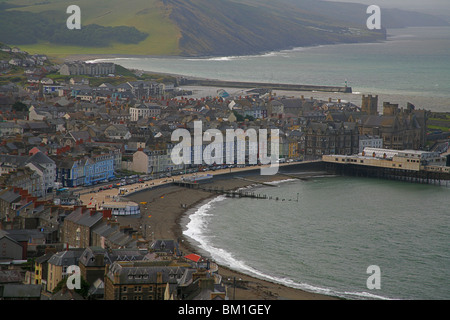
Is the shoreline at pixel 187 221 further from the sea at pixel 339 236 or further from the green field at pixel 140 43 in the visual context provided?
the green field at pixel 140 43

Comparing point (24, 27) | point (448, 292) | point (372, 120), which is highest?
point (24, 27)

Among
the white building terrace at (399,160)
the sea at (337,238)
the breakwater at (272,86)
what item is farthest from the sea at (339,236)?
the breakwater at (272,86)

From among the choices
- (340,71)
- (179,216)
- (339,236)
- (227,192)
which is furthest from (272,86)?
(339,236)

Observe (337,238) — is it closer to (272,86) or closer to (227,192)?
(227,192)

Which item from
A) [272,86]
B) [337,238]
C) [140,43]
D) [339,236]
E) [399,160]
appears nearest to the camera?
[337,238]

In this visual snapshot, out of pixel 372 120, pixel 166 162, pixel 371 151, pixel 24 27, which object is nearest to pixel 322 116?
pixel 372 120
